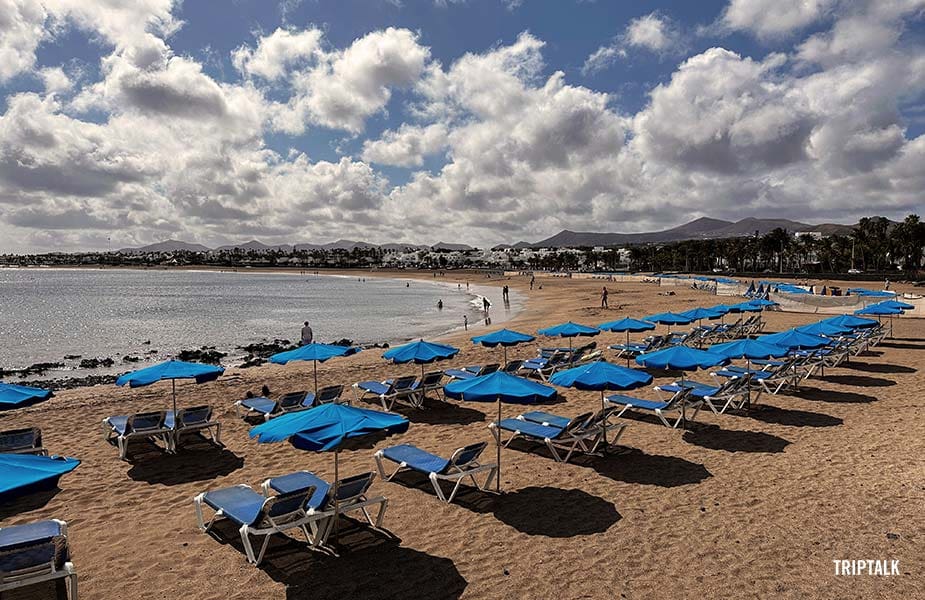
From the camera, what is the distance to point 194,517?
6.70m

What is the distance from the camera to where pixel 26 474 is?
4523 millimetres

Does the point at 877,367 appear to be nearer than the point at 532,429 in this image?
No

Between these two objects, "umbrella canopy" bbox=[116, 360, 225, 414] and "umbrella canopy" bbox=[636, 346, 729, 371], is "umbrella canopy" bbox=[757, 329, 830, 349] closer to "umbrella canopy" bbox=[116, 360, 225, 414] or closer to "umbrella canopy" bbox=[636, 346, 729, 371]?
"umbrella canopy" bbox=[636, 346, 729, 371]

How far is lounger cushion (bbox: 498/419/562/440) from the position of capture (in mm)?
8517

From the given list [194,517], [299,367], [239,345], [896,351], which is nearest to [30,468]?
[194,517]

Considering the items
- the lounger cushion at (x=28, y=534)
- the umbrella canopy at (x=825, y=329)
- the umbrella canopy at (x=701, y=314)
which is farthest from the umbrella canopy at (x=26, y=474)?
the umbrella canopy at (x=701, y=314)

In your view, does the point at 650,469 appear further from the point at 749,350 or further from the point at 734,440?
the point at 749,350

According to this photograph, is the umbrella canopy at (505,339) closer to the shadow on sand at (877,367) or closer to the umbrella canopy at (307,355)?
the umbrella canopy at (307,355)

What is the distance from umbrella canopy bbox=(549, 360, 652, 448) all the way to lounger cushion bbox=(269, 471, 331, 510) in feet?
11.7

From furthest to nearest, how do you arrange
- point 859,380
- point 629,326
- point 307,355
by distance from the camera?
point 629,326 < point 859,380 < point 307,355

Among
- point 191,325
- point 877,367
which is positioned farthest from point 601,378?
point 191,325

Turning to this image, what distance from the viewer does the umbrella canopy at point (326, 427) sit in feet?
17.6

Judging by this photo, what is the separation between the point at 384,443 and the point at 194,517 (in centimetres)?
341

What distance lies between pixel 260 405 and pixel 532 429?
5774 millimetres
